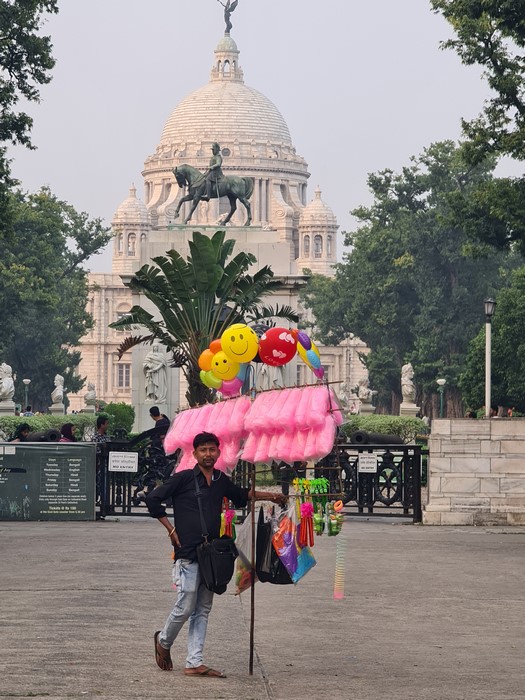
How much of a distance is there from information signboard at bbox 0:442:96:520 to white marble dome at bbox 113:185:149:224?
158 metres

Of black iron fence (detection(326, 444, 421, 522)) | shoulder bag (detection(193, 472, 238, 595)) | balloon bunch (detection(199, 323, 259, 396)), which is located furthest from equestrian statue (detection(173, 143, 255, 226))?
shoulder bag (detection(193, 472, 238, 595))

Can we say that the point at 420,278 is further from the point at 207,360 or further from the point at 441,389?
the point at 207,360

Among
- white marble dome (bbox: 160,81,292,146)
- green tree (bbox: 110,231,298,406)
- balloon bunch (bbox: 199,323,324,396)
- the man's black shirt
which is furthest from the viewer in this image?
white marble dome (bbox: 160,81,292,146)

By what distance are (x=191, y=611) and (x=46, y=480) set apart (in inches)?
569

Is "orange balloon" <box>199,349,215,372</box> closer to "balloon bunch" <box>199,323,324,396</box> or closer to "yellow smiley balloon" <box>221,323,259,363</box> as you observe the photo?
"balloon bunch" <box>199,323,324,396</box>

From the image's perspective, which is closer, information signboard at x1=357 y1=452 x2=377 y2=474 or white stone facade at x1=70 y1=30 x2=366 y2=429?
information signboard at x1=357 y1=452 x2=377 y2=474

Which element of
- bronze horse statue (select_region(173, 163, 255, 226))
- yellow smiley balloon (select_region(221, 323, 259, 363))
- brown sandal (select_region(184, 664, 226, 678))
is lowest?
brown sandal (select_region(184, 664, 226, 678))

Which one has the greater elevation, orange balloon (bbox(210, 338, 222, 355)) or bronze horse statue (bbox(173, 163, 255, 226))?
bronze horse statue (bbox(173, 163, 255, 226))

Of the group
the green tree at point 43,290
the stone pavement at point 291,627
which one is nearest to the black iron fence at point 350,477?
the stone pavement at point 291,627

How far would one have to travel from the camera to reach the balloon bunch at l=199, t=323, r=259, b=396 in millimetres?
14781

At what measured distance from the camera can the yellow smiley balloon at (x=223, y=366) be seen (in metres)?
15.4

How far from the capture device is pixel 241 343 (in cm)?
1478

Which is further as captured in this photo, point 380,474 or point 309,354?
point 380,474

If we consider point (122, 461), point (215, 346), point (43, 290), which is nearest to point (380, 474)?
point (122, 461)
